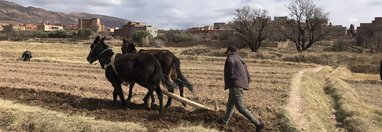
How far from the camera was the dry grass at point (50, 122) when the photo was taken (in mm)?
10727

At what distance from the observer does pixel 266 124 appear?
12.0 meters

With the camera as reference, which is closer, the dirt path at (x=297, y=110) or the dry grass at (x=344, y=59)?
the dirt path at (x=297, y=110)

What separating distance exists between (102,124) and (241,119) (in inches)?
136

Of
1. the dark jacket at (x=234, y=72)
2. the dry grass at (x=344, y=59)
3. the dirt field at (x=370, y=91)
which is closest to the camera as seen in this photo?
the dark jacket at (x=234, y=72)

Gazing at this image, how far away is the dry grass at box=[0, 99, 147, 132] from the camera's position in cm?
1073

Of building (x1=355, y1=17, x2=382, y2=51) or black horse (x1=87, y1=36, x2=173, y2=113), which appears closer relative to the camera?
black horse (x1=87, y1=36, x2=173, y2=113)

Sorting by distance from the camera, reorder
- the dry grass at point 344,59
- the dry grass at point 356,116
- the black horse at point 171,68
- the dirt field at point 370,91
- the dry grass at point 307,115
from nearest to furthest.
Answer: the dry grass at point 307,115
the black horse at point 171,68
the dry grass at point 356,116
the dirt field at point 370,91
the dry grass at point 344,59

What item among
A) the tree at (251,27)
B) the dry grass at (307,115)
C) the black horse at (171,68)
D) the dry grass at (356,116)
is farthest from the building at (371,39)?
the black horse at (171,68)

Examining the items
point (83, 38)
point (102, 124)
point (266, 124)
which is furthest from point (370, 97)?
point (83, 38)

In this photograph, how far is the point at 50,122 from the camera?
11.2 m

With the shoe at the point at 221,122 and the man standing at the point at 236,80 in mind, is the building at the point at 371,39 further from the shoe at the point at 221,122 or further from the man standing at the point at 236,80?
the man standing at the point at 236,80

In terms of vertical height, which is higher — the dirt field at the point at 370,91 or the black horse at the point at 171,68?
the black horse at the point at 171,68

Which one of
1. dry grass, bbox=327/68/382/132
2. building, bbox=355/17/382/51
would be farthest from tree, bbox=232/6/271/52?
dry grass, bbox=327/68/382/132

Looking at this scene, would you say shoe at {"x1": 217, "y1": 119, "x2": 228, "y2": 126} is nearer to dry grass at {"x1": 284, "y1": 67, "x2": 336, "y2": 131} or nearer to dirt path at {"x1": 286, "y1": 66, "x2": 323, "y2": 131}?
dry grass at {"x1": 284, "y1": 67, "x2": 336, "y2": 131}
